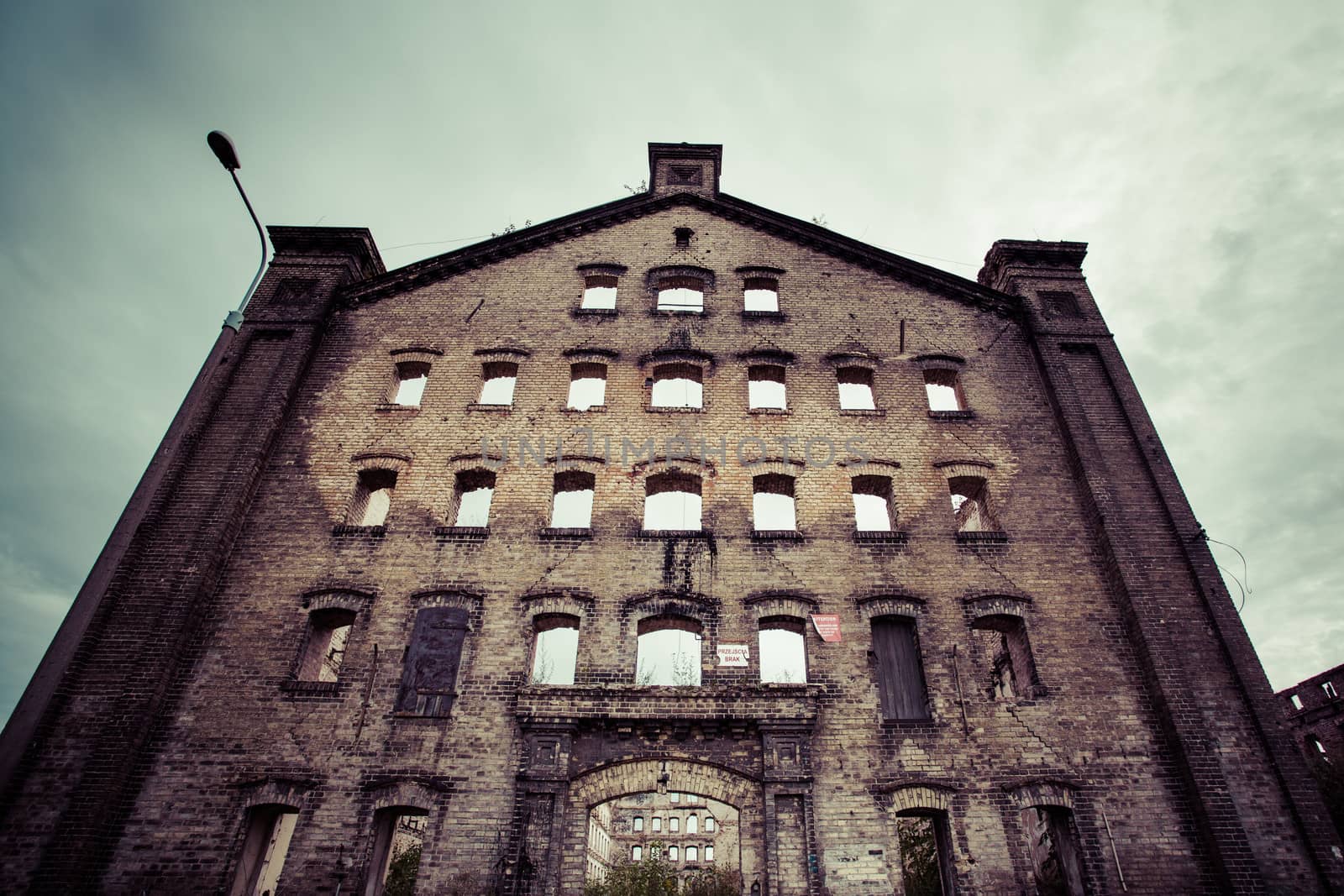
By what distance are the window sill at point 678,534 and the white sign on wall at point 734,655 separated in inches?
74.8

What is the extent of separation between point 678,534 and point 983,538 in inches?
208

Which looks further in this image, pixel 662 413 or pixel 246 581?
pixel 662 413

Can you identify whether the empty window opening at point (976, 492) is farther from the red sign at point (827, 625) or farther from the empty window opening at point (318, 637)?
the empty window opening at point (318, 637)

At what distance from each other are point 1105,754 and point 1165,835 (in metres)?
1.15

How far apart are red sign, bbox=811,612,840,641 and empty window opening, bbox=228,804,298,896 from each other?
8044 millimetres

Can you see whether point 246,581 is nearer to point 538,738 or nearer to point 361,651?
point 361,651

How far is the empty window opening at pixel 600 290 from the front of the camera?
630 inches

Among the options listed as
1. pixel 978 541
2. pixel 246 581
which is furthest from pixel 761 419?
pixel 246 581

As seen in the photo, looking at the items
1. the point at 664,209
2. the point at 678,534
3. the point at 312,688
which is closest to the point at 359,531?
the point at 312,688

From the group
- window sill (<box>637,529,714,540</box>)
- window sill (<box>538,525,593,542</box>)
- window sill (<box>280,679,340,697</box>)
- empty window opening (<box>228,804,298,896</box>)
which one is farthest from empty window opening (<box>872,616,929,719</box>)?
empty window opening (<box>228,804,298,896</box>)

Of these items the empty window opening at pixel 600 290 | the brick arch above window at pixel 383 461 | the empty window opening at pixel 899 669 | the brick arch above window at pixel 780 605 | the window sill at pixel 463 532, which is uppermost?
the empty window opening at pixel 600 290

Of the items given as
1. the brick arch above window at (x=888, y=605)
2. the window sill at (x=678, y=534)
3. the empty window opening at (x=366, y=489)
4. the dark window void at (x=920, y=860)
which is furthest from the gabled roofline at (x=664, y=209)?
the dark window void at (x=920, y=860)

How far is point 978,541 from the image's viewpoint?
12344 mm

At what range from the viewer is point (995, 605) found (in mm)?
11672
